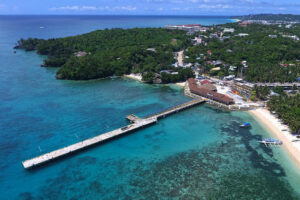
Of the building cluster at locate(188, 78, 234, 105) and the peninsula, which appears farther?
the building cluster at locate(188, 78, 234, 105)

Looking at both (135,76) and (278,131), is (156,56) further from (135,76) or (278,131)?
(278,131)

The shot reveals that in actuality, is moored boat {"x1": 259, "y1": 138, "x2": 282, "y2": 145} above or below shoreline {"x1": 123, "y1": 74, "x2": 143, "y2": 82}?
below

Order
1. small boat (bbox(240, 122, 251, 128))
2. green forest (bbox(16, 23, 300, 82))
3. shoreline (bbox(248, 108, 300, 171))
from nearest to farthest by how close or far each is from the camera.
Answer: shoreline (bbox(248, 108, 300, 171)) → small boat (bbox(240, 122, 251, 128)) → green forest (bbox(16, 23, 300, 82))

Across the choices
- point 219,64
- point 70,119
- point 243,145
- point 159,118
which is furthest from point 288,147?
point 219,64

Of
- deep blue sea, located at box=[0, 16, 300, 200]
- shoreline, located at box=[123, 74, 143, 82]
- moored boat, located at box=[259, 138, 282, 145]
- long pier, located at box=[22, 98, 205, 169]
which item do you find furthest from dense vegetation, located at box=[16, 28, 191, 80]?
moored boat, located at box=[259, 138, 282, 145]

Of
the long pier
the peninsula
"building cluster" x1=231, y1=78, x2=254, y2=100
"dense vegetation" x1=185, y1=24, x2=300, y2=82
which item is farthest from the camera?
"dense vegetation" x1=185, y1=24, x2=300, y2=82

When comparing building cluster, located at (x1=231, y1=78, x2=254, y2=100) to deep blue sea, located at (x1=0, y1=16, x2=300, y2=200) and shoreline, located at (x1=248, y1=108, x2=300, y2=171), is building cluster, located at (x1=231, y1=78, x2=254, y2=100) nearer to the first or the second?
shoreline, located at (x1=248, y1=108, x2=300, y2=171)

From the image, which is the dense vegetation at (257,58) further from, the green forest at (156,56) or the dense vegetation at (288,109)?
the dense vegetation at (288,109)
